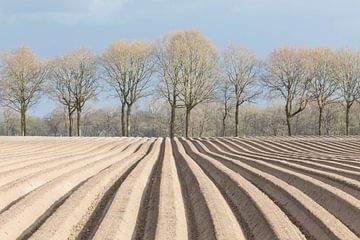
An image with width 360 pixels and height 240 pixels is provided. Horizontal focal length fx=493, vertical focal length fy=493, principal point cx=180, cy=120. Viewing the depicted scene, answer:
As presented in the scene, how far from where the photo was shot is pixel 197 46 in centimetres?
5094

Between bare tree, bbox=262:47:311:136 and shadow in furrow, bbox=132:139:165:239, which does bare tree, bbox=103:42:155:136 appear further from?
shadow in furrow, bbox=132:139:165:239

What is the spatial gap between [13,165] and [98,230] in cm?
657

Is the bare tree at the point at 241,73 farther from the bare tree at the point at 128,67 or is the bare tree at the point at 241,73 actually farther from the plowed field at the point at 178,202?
the plowed field at the point at 178,202

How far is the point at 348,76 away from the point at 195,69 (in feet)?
56.1

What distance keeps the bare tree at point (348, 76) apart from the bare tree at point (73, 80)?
27.0m

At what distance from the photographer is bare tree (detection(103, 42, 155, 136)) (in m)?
53.0

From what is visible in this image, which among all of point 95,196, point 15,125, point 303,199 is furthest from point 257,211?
point 15,125

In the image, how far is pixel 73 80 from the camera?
181ft

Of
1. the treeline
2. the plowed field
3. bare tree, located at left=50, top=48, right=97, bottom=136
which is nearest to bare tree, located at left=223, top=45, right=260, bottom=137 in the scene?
the treeline

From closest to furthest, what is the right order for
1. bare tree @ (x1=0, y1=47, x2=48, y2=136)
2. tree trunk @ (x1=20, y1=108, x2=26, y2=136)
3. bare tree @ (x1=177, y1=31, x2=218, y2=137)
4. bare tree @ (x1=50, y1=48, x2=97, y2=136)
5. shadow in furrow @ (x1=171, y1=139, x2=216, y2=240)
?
shadow in furrow @ (x1=171, y1=139, x2=216, y2=240) < bare tree @ (x1=177, y1=31, x2=218, y2=137) < tree trunk @ (x1=20, y1=108, x2=26, y2=136) < bare tree @ (x1=0, y1=47, x2=48, y2=136) < bare tree @ (x1=50, y1=48, x2=97, y2=136)

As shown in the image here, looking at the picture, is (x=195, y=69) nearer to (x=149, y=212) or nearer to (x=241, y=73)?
(x=241, y=73)

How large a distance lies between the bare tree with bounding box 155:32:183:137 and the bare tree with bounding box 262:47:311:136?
9.88m

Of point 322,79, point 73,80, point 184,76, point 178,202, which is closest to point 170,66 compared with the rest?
point 184,76

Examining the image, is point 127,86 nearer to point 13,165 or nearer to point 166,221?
point 13,165
